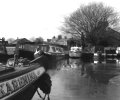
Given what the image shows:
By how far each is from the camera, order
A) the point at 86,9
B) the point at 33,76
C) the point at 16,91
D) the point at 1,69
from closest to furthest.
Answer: the point at 16,91 < the point at 1,69 < the point at 33,76 < the point at 86,9

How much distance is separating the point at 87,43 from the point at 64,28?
22.6ft

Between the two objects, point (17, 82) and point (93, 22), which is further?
A: point (93, 22)

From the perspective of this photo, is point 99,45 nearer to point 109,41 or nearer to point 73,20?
point 109,41

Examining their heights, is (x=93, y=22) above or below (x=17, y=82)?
above

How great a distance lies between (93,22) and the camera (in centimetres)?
6938

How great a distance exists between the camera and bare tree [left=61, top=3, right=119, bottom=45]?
2709 inches

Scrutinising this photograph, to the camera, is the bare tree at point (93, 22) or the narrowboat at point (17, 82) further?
the bare tree at point (93, 22)

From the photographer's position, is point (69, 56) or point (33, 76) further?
point (69, 56)

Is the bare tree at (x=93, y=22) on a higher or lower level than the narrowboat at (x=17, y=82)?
higher

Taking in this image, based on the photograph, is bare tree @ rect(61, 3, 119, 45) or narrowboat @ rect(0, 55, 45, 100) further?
bare tree @ rect(61, 3, 119, 45)

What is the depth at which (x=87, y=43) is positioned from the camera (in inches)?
2795

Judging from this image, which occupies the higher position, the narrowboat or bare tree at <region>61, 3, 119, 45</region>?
bare tree at <region>61, 3, 119, 45</region>

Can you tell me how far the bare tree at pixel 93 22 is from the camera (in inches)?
2709

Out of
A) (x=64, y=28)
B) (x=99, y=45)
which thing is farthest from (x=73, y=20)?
(x=99, y=45)
